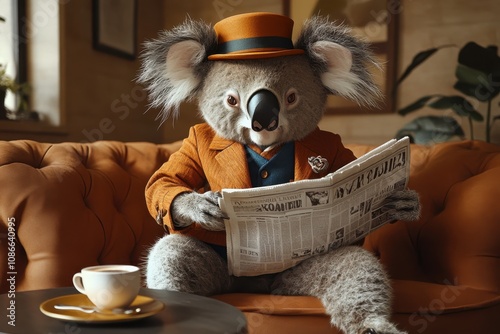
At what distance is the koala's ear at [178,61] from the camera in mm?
1169

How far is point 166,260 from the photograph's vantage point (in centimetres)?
101

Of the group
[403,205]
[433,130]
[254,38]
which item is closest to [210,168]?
[254,38]

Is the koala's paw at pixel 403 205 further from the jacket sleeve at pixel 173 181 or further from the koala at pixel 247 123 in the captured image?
the jacket sleeve at pixel 173 181

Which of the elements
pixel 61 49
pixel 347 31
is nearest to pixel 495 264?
pixel 347 31

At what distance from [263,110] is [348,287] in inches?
14.9

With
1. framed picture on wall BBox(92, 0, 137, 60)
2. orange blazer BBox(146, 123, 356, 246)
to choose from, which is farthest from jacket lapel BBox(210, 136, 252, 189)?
framed picture on wall BBox(92, 0, 137, 60)

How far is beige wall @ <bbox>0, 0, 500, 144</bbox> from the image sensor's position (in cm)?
218

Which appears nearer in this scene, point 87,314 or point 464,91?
point 87,314

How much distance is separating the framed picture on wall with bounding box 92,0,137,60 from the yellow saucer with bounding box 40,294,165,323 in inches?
67.9

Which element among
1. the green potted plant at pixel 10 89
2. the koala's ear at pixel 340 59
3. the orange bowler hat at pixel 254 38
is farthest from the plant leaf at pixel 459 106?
the green potted plant at pixel 10 89

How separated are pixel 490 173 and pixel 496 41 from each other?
1.26m

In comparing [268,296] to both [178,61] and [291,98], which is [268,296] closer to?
[291,98]

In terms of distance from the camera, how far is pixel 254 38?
3.75 feet

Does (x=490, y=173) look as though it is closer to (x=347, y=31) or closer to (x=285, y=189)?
(x=347, y=31)
